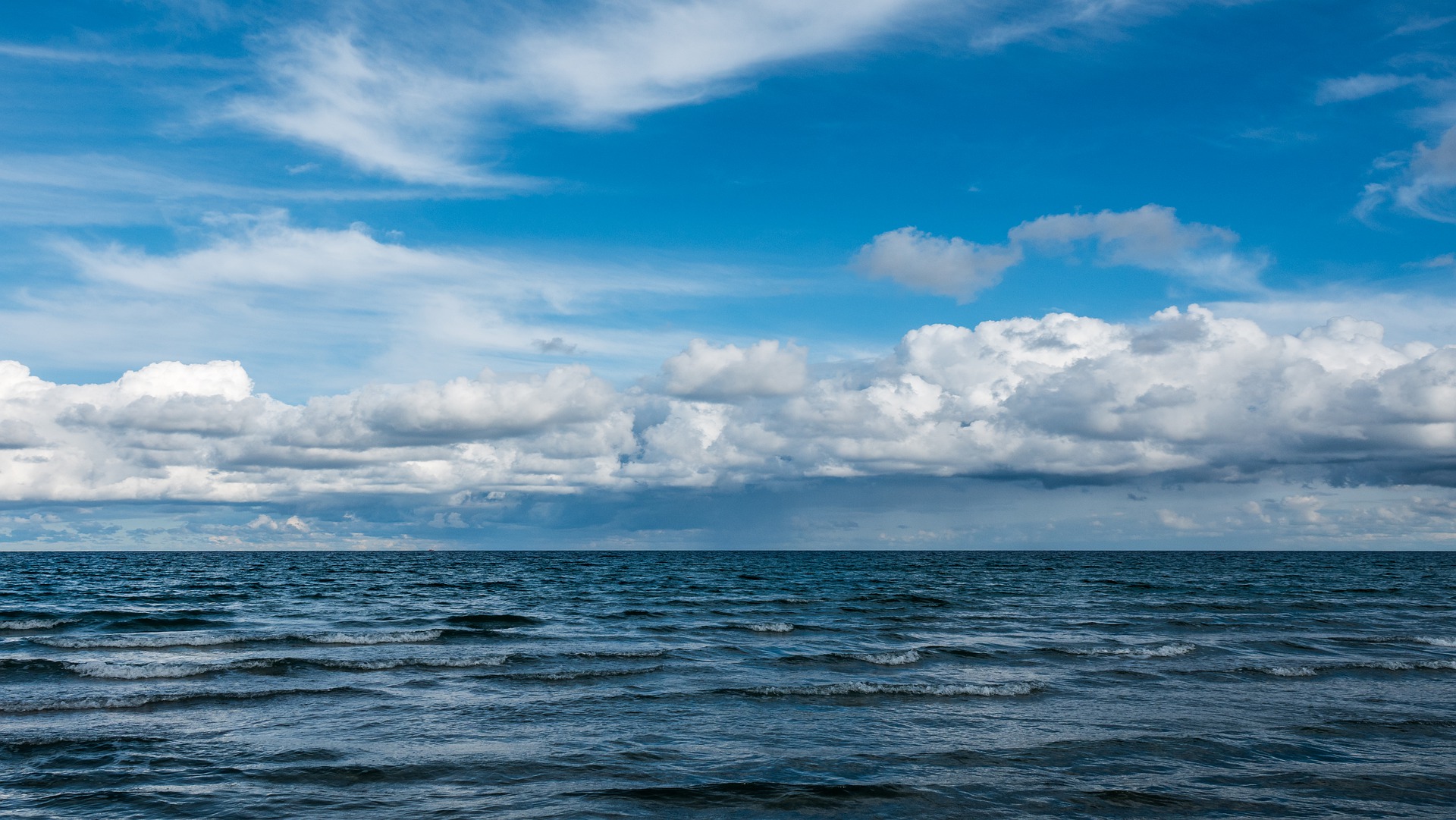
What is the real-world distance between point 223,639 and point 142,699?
12.9 metres

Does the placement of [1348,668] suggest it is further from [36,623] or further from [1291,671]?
[36,623]

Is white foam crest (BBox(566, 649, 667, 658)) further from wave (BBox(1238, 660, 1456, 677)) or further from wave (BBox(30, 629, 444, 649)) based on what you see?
wave (BBox(1238, 660, 1456, 677))

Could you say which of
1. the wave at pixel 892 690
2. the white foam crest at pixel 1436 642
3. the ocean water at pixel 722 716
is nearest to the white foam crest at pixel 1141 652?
the ocean water at pixel 722 716

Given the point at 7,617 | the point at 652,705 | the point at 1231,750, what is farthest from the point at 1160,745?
the point at 7,617

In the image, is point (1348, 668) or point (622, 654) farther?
point (622, 654)

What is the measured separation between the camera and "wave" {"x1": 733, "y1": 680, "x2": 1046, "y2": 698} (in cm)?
2192

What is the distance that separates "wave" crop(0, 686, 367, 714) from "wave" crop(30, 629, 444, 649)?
9.18 m

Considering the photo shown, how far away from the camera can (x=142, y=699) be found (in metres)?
20.7

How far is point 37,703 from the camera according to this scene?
20.0 meters

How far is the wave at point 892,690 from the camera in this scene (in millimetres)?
21922

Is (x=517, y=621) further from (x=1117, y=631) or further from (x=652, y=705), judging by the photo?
(x=1117, y=631)

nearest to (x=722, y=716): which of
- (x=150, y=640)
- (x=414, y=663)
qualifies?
(x=414, y=663)

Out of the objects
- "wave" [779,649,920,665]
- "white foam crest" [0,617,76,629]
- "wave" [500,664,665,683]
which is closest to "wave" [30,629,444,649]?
"white foam crest" [0,617,76,629]

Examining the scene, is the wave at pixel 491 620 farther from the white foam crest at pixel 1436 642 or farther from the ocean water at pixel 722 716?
the white foam crest at pixel 1436 642
